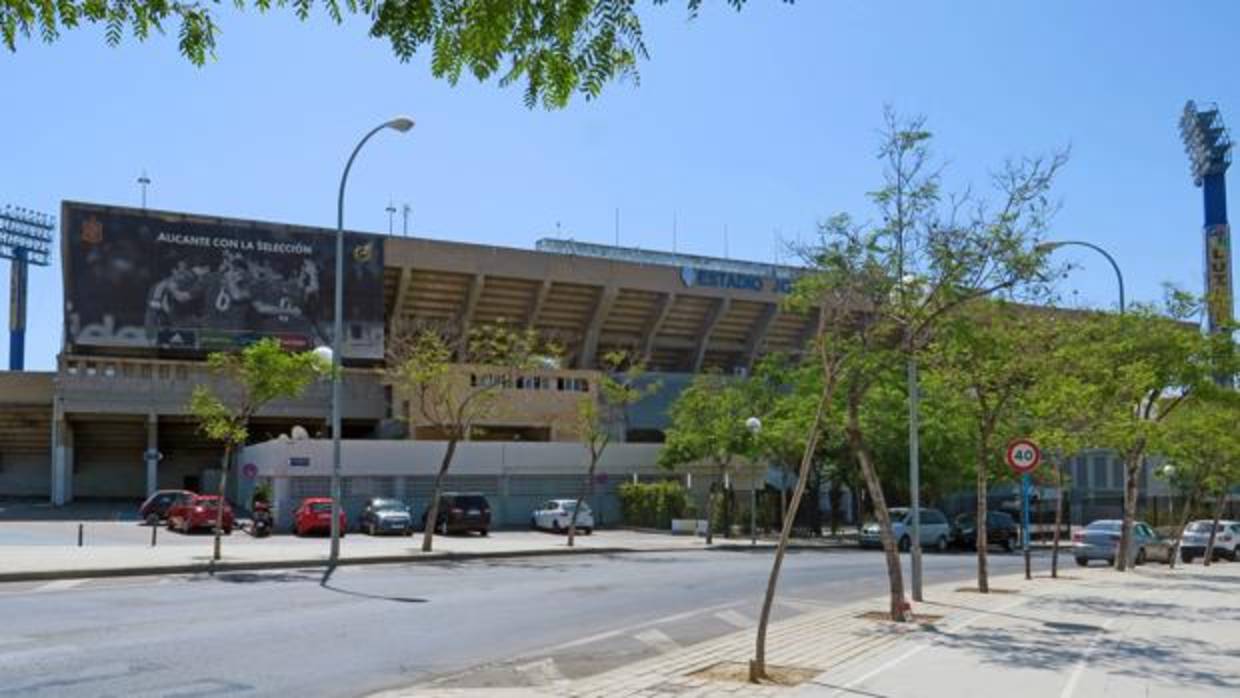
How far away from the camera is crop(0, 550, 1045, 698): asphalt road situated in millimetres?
11078

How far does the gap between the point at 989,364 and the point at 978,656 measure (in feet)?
34.1

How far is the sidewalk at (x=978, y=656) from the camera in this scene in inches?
402

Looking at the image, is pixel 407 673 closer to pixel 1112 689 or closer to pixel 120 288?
pixel 1112 689

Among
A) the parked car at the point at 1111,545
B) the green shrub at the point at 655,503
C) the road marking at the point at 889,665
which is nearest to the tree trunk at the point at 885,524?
the road marking at the point at 889,665

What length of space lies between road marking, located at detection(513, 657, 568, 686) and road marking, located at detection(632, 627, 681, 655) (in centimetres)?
151

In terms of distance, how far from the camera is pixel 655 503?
169ft

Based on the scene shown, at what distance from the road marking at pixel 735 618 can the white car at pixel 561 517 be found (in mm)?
27117

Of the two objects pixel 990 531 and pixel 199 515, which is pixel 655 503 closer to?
pixel 990 531

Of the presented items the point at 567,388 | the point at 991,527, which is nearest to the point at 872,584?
the point at 991,527

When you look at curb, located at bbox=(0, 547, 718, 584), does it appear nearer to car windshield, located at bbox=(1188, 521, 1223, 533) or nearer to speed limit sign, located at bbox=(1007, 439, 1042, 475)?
speed limit sign, located at bbox=(1007, 439, 1042, 475)

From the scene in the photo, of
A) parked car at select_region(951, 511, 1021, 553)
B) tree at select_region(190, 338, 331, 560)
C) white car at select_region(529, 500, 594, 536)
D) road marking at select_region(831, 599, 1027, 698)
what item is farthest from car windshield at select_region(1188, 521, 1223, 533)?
tree at select_region(190, 338, 331, 560)

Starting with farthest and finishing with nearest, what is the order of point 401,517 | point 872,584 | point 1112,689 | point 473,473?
point 473,473 → point 401,517 → point 872,584 → point 1112,689

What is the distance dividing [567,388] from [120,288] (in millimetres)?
23232

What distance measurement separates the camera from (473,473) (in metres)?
49.6
